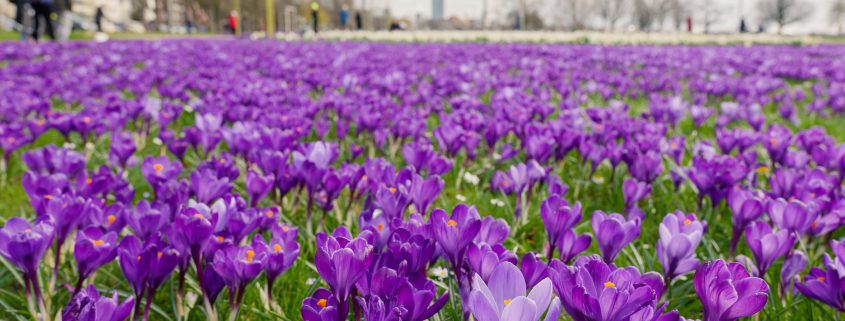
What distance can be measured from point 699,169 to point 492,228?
1.40 metres

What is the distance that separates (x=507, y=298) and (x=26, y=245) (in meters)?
1.16

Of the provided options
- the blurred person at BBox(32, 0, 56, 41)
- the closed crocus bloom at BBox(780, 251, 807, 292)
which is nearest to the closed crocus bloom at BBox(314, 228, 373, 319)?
the closed crocus bloom at BBox(780, 251, 807, 292)

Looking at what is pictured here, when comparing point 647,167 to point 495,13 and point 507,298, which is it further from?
point 495,13

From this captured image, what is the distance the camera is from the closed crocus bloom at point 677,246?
1.68 metres

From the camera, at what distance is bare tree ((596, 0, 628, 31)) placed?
323 feet

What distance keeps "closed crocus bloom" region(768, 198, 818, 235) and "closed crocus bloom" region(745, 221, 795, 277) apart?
0.71ft

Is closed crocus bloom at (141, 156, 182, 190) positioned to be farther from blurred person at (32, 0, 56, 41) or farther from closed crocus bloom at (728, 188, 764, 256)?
blurred person at (32, 0, 56, 41)

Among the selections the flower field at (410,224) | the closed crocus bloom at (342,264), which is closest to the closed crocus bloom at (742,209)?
the flower field at (410,224)

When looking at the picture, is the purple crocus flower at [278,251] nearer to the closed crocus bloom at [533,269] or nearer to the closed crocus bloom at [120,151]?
the closed crocus bloom at [533,269]

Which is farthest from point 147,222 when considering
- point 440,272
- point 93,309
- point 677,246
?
point 677,246

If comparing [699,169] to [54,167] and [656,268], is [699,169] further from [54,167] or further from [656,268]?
[54,167]

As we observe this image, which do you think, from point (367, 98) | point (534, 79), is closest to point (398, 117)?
point (367, 98)

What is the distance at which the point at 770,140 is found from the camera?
3.44 m

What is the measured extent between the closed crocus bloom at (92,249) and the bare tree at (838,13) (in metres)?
100
